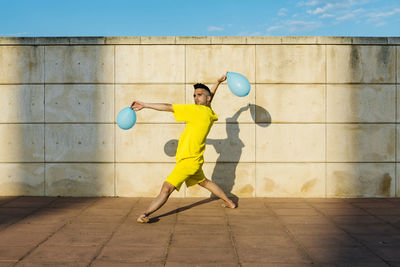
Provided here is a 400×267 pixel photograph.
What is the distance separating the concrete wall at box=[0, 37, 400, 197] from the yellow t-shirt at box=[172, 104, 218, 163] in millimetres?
1559

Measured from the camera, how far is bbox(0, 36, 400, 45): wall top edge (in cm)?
649

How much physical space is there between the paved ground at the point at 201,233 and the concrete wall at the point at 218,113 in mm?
447

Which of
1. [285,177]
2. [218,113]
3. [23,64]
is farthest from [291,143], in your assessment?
[23,64]

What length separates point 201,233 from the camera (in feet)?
14.3

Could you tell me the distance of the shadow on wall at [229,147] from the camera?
21.3ft

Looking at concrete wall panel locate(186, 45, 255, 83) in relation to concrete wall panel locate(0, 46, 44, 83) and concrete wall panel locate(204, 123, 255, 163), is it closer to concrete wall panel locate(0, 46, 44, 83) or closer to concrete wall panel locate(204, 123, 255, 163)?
concrete wall panel locate(204, 123, 255, 163)

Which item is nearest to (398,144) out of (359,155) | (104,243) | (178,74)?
(359,155)

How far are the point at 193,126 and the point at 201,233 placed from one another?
1.42 m

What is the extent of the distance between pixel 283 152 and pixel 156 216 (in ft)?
8.70

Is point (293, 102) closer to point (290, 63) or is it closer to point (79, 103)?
point (290, 63)

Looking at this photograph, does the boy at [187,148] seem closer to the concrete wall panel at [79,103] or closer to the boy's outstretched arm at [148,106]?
the boy's outstretched arm at [148,106]

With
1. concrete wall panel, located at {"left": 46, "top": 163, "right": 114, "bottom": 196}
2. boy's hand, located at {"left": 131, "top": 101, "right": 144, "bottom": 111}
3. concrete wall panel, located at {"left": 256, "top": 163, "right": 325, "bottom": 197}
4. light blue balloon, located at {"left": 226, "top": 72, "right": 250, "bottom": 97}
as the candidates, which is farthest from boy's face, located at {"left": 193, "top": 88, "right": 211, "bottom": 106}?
concrete wall panel, located at {"left": 46, "top": 163, "right": 114, "bottom": 196}

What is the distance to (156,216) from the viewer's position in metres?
5.21

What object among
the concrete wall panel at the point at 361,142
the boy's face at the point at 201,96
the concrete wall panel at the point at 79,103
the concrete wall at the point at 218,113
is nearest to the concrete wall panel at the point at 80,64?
the concrete wall at the point at 218,113
